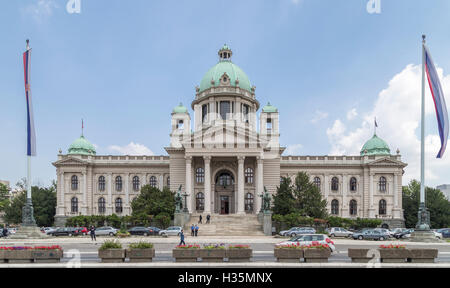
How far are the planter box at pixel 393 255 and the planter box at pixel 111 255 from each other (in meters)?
14.1

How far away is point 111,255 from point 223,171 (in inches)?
1809

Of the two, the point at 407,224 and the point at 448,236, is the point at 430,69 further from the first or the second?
the point at 407,224

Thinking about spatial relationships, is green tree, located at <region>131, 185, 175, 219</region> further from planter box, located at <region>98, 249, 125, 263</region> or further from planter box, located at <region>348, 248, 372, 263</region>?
planter box, located at <region>348, 248, 372, 263</region>

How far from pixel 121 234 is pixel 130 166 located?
92.0ft

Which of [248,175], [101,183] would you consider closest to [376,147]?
[248,175]

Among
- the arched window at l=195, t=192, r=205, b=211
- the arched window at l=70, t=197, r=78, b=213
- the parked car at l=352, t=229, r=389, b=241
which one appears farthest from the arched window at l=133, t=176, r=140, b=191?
the parked car at l=352, t=229, r=389, b=241

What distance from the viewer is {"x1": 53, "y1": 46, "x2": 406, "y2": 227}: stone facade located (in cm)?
6588

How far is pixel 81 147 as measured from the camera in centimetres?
7350

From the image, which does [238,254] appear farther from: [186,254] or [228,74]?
[228,74]

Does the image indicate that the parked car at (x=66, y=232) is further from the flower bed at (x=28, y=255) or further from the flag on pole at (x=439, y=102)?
the flag on pole at (x=439, y=102)

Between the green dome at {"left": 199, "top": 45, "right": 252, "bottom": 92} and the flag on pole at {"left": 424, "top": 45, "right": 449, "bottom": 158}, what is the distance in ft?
134

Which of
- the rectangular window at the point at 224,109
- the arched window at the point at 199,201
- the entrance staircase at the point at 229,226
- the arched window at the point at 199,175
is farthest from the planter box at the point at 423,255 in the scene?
the rectangular window at the point at 224,109

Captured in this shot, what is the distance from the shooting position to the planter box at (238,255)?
68.9ft
